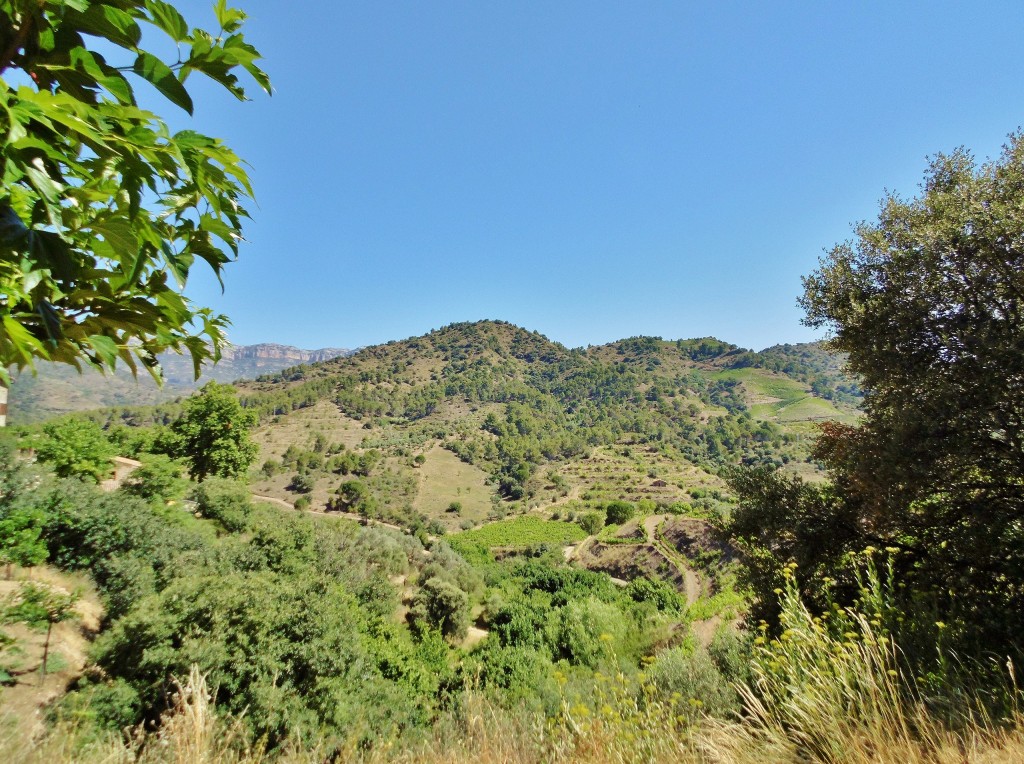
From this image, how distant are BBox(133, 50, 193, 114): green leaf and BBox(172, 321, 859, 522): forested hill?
58.9m

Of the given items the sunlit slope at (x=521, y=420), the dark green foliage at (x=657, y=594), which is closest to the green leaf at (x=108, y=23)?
the dark green foliage at (x=657, y=594)

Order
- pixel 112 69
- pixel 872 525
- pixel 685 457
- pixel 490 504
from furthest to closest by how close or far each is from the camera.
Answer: pixel 685 457, pixel 490 504, pixel 872 525, pixel 112 69

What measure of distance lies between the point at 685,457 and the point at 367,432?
6912 cm

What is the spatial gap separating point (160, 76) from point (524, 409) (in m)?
121

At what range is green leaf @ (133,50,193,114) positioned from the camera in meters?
0.99

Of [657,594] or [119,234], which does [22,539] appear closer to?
[119,234]

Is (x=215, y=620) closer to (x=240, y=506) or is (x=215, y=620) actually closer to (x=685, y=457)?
(x=240, y=506)

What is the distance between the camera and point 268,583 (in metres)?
9.82

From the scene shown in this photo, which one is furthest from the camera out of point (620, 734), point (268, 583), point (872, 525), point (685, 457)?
point (685, 457)

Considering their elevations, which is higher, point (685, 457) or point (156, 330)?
point (156, 330)

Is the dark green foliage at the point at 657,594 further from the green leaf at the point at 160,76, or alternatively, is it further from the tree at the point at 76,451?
the green leaf at the point at 160,76

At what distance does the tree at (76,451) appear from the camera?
550 inches

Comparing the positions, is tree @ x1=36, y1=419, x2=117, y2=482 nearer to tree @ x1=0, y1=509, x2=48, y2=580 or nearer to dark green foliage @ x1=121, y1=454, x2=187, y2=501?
dark green foliage @ x1=121, y1=454, x2=187, y2=501

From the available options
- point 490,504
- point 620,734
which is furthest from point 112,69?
point 490,504
